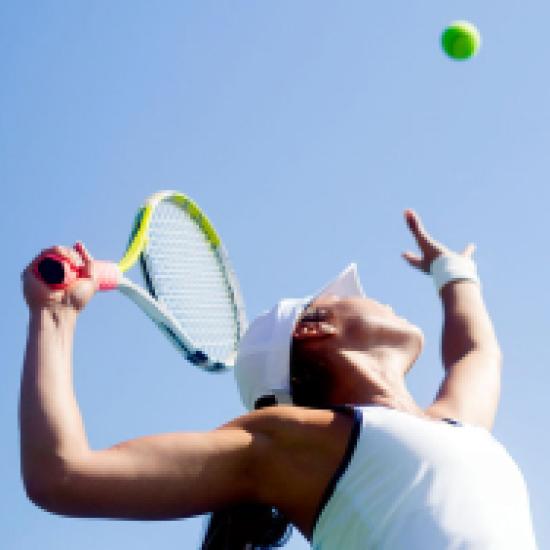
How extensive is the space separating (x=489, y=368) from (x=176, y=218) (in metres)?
3.27

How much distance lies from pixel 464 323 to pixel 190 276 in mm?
2839

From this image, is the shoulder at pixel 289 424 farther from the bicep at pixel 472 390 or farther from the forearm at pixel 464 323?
the forearm at pixel 464 323

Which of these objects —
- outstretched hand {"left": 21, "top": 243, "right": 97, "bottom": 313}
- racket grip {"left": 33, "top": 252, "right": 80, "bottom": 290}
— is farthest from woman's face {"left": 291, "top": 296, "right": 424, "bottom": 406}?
racket grip {"left": 33, "top": 252, "right": 80, "bottom": 290}

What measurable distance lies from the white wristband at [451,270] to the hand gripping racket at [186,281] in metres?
1.64

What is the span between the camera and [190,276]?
8070 millimetres

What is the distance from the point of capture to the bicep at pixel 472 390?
5.04 metres

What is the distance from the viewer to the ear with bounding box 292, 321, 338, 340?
5281 millimetres

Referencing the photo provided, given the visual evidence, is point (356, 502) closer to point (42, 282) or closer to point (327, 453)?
point (327, 453)

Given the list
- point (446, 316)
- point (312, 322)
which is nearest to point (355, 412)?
point (312, 322)

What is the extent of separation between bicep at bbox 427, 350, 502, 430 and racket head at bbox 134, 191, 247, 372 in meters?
2.11

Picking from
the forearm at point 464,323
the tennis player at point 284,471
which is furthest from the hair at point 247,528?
the forearm at point 464,323

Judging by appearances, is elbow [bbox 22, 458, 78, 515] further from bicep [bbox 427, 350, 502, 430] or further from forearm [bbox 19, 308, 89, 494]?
bicep [bbox 427, 350, 502, 430]

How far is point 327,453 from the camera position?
13.6 feet

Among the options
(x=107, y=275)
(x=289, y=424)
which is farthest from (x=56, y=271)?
(x=107, y=275)
